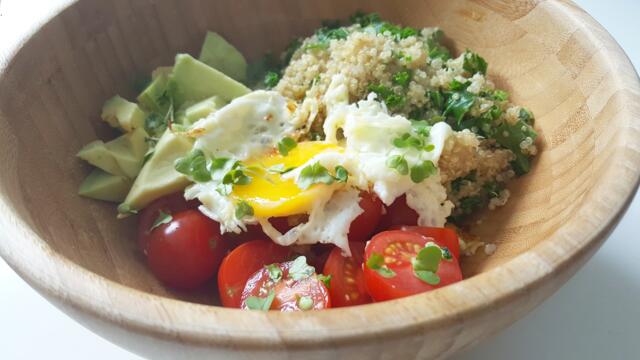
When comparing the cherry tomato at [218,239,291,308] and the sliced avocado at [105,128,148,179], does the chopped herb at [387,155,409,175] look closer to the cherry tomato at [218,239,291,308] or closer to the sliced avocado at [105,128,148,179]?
the cherry tomato at [218,239,291,308]

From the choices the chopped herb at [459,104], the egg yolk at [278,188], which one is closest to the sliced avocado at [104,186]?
the egg yolk at [278,188]

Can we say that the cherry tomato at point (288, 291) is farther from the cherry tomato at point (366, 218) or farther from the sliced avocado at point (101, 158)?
the sliced avocado at point (101, 158)

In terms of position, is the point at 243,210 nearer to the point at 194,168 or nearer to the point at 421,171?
the point at 194,168

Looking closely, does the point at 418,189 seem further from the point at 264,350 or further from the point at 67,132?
the point at 67,132

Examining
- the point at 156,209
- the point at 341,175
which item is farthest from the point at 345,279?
the point at 156,209

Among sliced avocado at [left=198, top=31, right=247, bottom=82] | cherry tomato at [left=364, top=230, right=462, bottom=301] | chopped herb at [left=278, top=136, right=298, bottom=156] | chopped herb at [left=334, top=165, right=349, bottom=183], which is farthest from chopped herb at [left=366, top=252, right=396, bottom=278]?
sliced avocado at [left=198, top=31, right=247, bottom=82]
